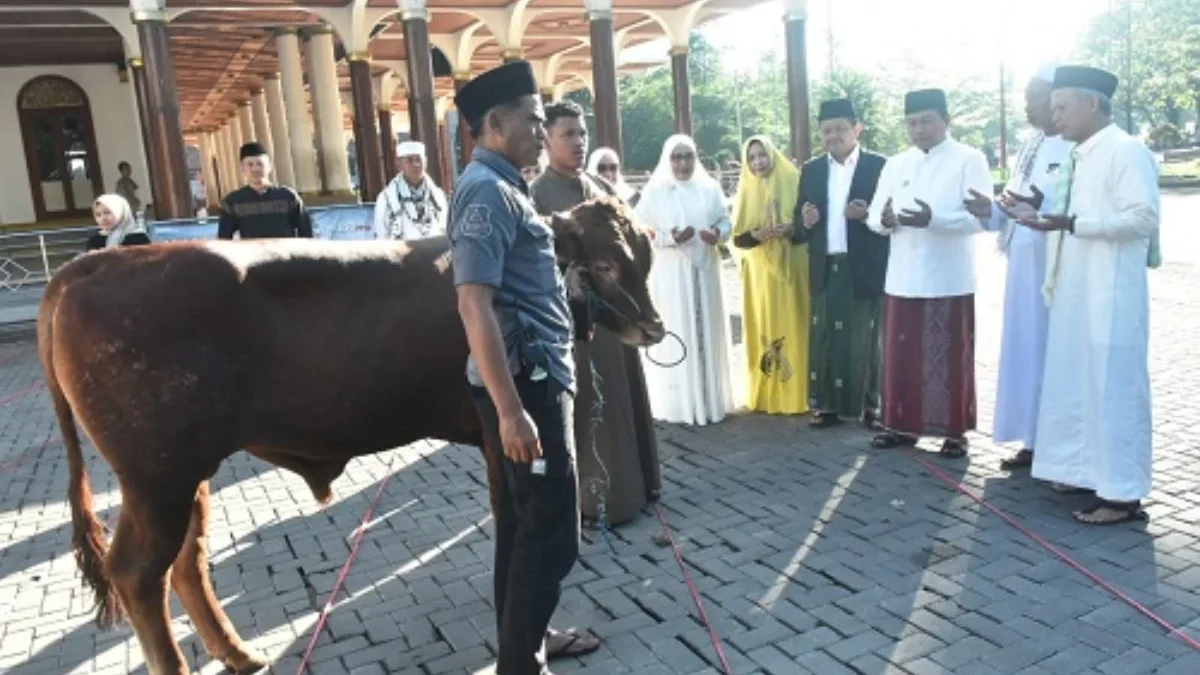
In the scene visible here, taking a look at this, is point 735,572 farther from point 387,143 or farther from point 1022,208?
point 387,143

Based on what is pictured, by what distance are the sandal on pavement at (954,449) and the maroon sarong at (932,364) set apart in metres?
0.05

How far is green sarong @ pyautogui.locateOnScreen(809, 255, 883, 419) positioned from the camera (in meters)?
6.19

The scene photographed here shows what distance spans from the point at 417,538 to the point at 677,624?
1686mm

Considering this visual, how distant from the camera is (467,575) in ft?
14.2

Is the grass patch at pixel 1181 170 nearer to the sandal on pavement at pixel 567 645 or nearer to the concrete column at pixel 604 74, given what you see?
the concrete column at pixel 604 74

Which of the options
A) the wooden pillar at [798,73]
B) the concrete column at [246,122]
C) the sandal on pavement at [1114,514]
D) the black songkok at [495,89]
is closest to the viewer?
the black songkok at [495,89]

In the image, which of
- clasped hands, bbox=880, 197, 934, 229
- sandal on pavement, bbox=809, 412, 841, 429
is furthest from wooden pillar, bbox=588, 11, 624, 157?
clasped hands, bbox=880, 197, 934, 229

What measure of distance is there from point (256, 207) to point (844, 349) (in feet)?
13.5

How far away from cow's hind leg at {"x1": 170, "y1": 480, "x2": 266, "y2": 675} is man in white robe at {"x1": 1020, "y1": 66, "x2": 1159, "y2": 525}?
3716mm

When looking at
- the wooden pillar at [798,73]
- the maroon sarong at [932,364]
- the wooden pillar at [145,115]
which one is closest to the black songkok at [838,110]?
the maroon sarong at [932,364]

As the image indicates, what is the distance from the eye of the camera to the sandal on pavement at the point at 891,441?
5.75 m

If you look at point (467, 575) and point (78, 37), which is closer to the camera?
point (467, 575)

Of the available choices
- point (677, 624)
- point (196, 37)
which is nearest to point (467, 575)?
point (677, 624)

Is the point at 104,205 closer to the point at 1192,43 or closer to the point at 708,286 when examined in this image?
the point at 708,286
